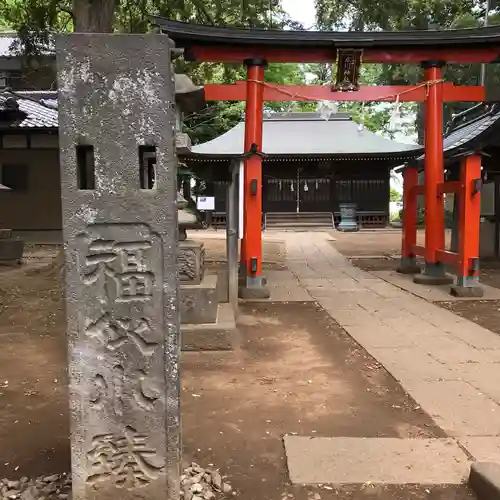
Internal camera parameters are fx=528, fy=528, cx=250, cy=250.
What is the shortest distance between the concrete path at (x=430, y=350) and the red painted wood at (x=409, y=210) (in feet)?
3.87

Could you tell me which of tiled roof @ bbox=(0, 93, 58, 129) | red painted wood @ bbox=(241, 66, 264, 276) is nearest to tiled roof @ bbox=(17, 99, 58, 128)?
tiled roof @ bbox=(0, 93, 58, 129)

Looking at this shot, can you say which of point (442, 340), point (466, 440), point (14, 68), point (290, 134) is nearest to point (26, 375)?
point (466, 440)

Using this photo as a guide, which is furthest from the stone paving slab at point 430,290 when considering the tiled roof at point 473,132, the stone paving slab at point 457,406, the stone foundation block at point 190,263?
the stone foundation block at point 190,263

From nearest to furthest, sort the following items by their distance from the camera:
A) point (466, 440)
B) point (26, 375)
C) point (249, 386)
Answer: point (466, 440)
point (249, 386)
point (26, 375)

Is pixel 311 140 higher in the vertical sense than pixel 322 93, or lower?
A: higher

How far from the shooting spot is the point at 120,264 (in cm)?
238

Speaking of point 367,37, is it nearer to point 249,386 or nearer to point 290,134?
point 249,386

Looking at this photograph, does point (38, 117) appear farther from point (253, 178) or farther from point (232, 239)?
point (232, 239)

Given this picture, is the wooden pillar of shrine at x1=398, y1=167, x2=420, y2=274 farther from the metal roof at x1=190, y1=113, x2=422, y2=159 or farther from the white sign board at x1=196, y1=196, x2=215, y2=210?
the white sign board at x1=196, y1=196, x2=215, y2=210

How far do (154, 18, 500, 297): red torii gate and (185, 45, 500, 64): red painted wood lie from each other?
2 centimetres

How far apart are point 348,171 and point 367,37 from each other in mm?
14863

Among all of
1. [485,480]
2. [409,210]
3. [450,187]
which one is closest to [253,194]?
[450,187]

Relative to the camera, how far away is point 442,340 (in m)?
5.68

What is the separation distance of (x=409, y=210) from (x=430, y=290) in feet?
7.35
